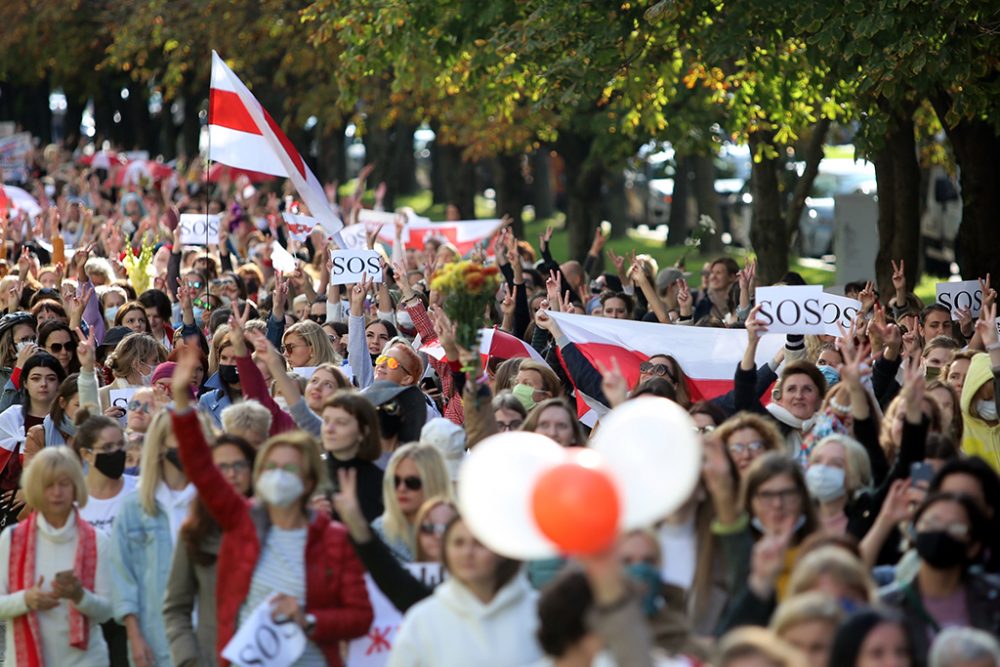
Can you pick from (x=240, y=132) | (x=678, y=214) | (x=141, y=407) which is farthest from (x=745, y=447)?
(x=678, y=214)

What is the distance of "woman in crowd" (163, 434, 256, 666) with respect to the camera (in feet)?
23.8

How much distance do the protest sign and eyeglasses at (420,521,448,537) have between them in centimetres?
2660

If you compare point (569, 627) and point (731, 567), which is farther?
point (731, 567)

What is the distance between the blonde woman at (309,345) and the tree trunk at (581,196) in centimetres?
1724

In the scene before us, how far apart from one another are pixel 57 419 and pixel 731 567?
487 cm

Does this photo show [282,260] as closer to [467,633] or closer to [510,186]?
[467,633]

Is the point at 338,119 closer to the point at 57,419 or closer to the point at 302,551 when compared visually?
the point at 57,419

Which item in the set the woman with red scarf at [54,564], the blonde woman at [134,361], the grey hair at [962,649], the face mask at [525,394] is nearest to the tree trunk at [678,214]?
the blonde woman at [134,361]

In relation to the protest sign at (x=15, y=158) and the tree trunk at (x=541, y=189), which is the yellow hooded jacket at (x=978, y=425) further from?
the tree trunk at (x=541, y=189)

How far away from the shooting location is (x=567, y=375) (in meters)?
12.2

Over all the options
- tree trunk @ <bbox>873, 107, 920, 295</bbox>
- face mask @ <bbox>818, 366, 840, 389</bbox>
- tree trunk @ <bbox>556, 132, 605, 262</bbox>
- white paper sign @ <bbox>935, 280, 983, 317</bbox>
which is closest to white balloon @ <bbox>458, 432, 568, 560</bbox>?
face mask @ <bbox>818, 366, 840, 389</bbox>

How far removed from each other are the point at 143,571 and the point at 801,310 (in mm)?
4607

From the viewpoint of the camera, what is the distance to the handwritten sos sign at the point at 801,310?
10883 mm

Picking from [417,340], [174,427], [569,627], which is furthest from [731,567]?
[417,340]
